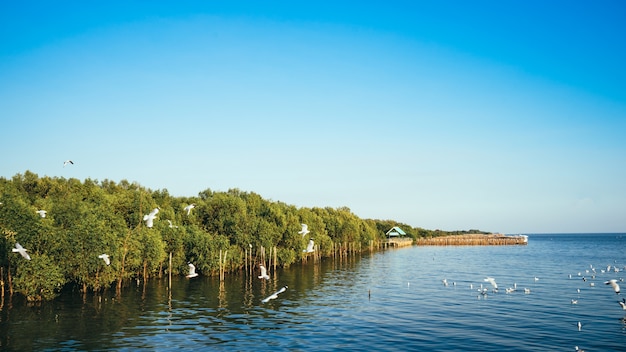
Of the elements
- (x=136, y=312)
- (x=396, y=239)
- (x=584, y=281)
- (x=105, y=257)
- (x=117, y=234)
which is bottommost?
(x=584, y=281)

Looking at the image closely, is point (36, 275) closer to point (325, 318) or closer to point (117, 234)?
point (117, 234)

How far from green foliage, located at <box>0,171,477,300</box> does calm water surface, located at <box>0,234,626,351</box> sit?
3.14 meters

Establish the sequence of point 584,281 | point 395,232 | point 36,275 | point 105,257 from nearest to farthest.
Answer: point 36,275 → point 105,257 → point 584,281 → point 395,232

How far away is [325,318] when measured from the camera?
41.8 m

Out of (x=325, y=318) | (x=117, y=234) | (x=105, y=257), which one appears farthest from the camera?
(x=117, y=234)

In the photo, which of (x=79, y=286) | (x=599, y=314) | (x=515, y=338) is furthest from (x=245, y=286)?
(x=599, y=314)

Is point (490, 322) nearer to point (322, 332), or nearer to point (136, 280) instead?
point (322, 332)

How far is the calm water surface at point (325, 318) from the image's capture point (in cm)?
3300

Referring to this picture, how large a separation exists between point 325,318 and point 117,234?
26685mm

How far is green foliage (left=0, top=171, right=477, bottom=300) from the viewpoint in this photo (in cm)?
4350

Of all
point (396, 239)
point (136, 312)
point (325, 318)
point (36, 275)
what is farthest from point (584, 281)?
point (396, 239)

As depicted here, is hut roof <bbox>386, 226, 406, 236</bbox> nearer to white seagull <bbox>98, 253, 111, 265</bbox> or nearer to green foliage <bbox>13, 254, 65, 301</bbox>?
white seagull <bbox>98, 253, 111, 265</bbox>

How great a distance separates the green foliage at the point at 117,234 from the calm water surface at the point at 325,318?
10.3 feet

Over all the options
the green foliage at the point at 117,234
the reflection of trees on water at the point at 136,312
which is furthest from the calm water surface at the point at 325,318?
the green foliage at the point at 117,234
